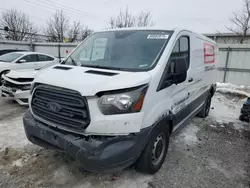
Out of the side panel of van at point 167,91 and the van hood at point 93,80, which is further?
the side panel of van at point 167,91

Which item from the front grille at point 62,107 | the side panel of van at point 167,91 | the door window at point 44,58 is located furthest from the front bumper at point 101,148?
the door window at point 44,58

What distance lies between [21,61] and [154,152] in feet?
27.9

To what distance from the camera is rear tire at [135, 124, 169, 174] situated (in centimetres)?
249

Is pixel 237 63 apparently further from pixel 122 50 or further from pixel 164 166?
pixel 122 50

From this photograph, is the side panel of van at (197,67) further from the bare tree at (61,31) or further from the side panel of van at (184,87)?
the bare tree at (61,31)

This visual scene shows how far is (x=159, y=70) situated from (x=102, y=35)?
1.53 m

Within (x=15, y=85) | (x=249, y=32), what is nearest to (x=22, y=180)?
(x=15, y=85)

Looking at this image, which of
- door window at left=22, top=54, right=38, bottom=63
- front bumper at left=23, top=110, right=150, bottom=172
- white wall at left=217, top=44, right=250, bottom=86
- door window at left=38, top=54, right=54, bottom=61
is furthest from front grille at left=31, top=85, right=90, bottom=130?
white wall at left=217, top=44, right=250, bottom=86

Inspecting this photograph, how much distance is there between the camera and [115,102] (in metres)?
2.04

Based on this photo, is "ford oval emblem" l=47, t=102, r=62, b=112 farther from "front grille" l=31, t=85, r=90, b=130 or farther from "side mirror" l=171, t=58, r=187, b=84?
"side mirror" l=171, t=58, r=187, b=84

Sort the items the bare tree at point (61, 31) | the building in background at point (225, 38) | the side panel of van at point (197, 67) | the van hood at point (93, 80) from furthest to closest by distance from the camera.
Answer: the bare tree at point (61, 31) < the building in background at point (225, 38) < the side panel of van at point (197, 67) < the van hood at point (93, 80)

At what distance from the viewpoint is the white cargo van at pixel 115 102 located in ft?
6.75

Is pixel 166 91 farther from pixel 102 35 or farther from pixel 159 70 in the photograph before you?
pixel 102 35

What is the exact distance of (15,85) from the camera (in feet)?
18.0
